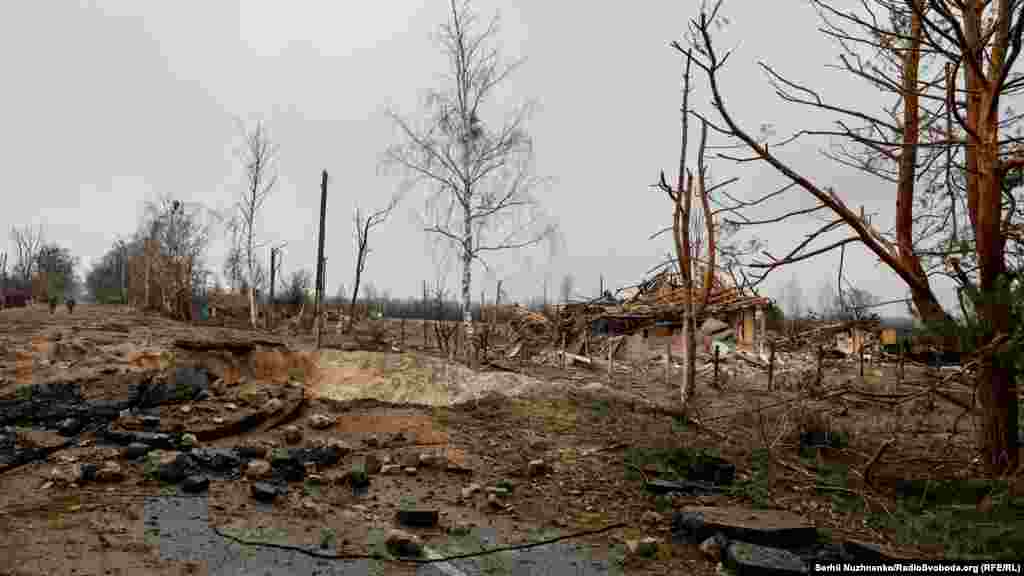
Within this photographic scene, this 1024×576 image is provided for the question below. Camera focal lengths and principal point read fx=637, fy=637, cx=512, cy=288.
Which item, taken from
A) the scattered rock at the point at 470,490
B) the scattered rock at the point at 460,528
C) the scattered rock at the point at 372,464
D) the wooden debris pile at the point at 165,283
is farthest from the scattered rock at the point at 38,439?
the wooden debris pile at the point at 165,283

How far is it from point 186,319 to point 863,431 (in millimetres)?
22034

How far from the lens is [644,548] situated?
4828 mm

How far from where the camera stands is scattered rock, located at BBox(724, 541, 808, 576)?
13.9ft

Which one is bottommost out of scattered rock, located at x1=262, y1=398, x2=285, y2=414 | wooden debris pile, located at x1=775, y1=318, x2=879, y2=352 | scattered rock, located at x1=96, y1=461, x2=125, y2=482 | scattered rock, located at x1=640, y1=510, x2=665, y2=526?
scattered rock, located at x1=640, y1=510, x2=665, y2=526

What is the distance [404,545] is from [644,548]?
5.93ft

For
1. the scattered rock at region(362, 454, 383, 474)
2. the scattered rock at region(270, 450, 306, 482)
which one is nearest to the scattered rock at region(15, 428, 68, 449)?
the scattered rock at region(270, 450, 306, 482)

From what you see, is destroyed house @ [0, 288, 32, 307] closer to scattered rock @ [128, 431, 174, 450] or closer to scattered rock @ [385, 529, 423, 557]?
scattered rock @ [128, 431, 174, 450]

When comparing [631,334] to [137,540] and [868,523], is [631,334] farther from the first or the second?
[137,540]

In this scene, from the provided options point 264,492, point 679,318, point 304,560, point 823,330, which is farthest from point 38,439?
point 679,318

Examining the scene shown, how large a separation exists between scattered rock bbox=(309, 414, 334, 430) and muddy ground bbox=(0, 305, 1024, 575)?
0.06m

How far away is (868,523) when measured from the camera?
5367 millimetres

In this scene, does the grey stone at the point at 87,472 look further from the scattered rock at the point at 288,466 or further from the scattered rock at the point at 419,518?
the scattered rock at the point at 419,518

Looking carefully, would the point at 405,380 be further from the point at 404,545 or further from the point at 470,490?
the point at 404,545

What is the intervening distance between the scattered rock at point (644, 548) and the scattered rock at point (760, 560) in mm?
530
